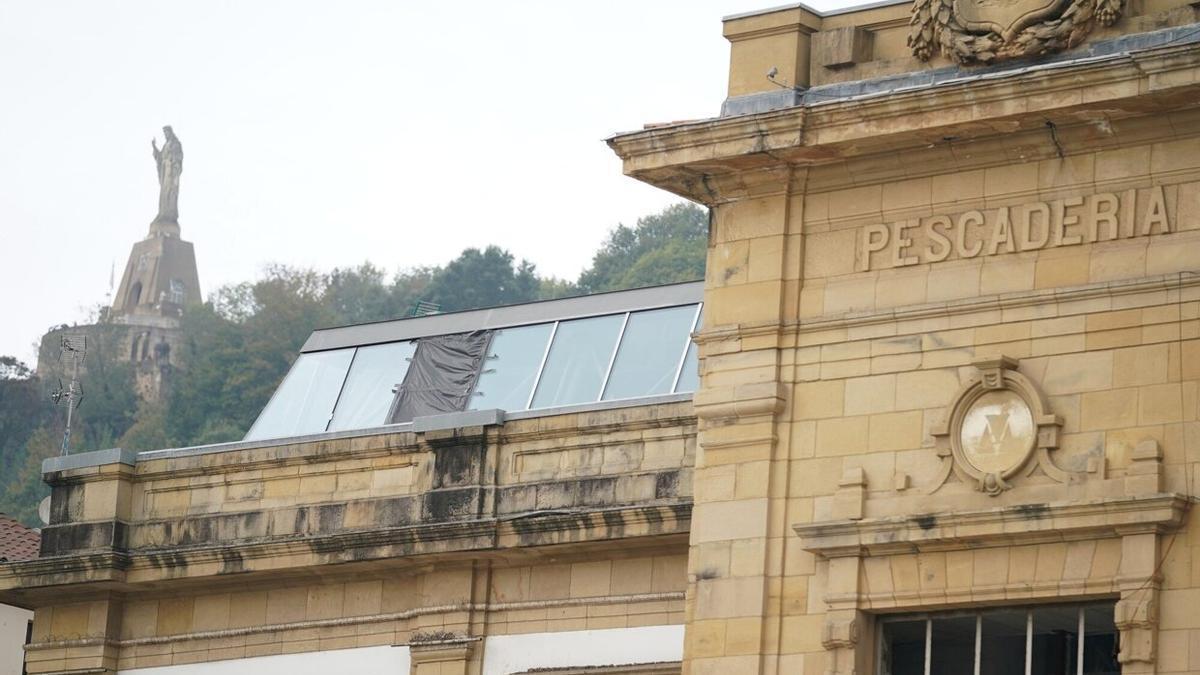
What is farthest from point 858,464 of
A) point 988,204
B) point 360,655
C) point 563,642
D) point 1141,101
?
point 360,655

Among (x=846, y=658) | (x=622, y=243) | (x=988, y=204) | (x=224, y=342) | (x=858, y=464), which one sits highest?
(x=622, y=243)

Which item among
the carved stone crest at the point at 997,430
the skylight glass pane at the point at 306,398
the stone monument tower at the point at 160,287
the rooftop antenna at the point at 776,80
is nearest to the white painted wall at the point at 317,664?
the skylight glass pane at the point at 306,398

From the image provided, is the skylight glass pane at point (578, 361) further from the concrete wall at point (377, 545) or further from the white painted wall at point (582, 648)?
the white painted wall at point (582, 648)

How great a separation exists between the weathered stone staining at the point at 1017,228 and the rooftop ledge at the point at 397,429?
18.3 ft

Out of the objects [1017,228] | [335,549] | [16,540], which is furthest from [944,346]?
[16,540]

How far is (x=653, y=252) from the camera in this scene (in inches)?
4166

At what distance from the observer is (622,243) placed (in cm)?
Answer: 11306

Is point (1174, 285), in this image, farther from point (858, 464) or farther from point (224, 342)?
point (224, 342)

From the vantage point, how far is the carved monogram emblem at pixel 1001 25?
21375mm

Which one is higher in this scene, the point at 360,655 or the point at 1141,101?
the point at 1141,101

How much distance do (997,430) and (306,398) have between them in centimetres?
1584

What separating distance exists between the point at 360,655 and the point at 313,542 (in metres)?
1.38

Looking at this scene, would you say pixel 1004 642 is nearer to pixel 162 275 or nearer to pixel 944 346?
pixel 944 346

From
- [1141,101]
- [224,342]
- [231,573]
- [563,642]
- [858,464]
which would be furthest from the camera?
[224,342]
